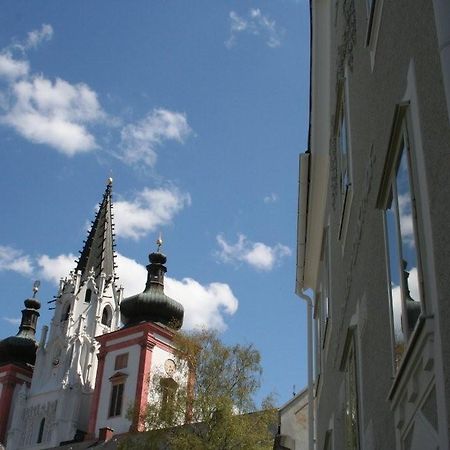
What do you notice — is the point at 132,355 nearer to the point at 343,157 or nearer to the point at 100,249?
the point at 100,249

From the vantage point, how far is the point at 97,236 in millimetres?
71375

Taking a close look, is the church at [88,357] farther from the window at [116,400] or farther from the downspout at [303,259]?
the downspout at [303,259]

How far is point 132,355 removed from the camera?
53000 millimetres

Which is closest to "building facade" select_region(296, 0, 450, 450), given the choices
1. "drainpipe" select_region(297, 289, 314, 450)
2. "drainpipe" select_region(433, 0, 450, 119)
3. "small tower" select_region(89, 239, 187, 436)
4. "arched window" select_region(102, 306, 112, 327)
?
"drainpipe" select_region(433, 0, 450, 119)

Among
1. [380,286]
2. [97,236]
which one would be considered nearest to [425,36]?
[380,286]

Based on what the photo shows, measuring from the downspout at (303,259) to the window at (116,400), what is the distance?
37696 mm

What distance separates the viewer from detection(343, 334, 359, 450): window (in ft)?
23.5

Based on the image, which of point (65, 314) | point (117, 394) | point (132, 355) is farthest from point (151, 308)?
point (65, 314)

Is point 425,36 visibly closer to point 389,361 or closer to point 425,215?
point 425,215

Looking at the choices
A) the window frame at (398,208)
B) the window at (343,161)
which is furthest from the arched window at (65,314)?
the window frame at (398,208)

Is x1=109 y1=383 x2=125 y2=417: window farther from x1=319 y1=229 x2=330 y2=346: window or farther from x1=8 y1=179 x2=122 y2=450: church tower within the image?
x1=319 y1=229 x2=330 y2=346: window

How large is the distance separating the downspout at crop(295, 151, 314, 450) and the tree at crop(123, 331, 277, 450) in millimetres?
15852

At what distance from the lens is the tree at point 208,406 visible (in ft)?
98.8

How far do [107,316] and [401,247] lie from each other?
60.3 m
